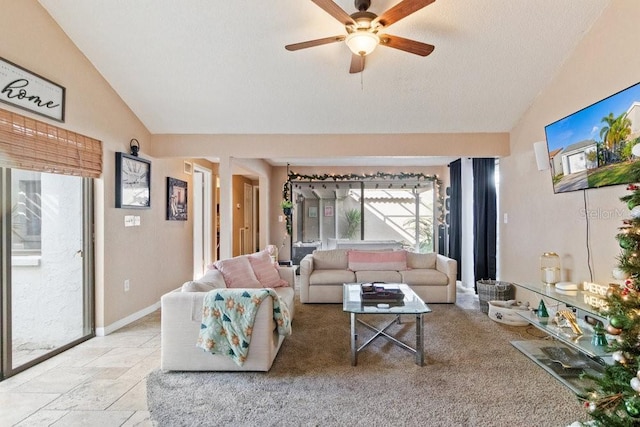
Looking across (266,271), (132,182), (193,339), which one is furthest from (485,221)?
(132,182)

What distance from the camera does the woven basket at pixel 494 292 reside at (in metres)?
4.22

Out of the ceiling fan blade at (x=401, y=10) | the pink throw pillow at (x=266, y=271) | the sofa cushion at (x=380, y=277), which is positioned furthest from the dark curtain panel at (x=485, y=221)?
the ceiling fan blade at (x=401, y=10)

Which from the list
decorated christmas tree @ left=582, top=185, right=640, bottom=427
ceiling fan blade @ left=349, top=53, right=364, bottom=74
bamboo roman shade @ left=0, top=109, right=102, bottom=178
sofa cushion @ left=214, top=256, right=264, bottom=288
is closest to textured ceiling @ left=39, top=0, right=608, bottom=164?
ceiling fan blade @ left=349, top=53, right=364, bottom=74

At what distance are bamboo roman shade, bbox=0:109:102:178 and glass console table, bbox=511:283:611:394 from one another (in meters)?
4.28

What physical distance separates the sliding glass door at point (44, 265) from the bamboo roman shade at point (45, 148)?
170mm

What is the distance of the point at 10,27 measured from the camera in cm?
260

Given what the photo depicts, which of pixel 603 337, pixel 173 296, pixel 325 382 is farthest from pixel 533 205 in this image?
pixel 173 296

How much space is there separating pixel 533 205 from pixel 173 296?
12.8 ft

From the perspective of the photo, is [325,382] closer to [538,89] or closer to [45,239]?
[45,239]

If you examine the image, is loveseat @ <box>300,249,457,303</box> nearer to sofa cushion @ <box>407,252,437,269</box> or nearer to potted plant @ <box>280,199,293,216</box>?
sofa cushion @ <box>407,252,437,269</box>

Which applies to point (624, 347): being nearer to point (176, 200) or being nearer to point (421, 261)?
point (421, 261)

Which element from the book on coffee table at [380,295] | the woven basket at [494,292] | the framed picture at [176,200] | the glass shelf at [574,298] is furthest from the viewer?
the framed picture at [176,200]

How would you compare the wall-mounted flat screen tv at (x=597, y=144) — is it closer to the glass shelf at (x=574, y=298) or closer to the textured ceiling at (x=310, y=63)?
the textured ceiling at (x=310, y=63)

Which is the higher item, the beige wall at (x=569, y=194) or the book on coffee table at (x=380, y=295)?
the beige wall at (x=569, y=194)
